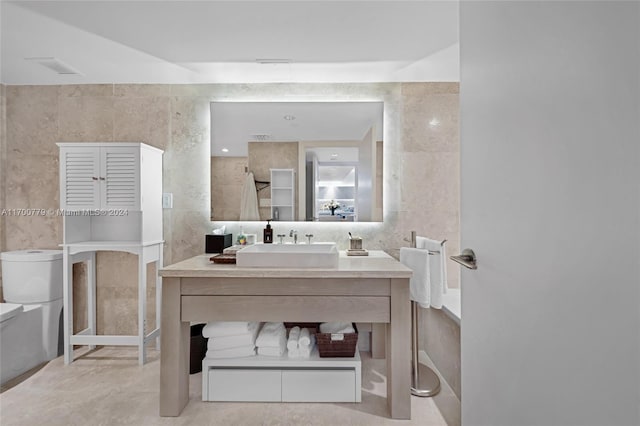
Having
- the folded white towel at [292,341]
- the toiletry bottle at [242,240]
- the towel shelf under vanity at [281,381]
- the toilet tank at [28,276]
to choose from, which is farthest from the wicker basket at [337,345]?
the toilet tank at [28,276]

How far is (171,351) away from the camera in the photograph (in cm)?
177

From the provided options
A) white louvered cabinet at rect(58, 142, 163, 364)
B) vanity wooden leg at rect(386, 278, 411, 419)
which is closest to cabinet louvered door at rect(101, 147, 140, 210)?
white louvered cabinet at rect(58, 142, 163, 364)

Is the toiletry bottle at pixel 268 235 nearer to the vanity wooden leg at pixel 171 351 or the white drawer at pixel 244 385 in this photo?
the vanity wooden leg at pixel 171 351

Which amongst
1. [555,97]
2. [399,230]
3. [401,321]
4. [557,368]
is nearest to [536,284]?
[557,368]

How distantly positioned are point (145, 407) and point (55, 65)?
7.69 feet

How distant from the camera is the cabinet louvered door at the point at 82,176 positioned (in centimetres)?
231

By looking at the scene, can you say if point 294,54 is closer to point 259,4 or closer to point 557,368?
point 259,4

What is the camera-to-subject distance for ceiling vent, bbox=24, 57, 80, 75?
86.2 inches

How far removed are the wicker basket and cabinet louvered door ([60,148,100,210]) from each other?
1845 mm

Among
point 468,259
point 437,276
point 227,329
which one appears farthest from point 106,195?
point 468,259

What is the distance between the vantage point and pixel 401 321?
1.74 m

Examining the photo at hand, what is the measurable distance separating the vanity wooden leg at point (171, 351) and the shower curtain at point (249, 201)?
0.92 metres

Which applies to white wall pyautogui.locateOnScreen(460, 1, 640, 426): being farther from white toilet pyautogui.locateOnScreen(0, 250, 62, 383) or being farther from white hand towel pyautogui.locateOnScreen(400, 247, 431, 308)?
white toilet pyautogui.locateOnScreen(0, 250, 62, 383)

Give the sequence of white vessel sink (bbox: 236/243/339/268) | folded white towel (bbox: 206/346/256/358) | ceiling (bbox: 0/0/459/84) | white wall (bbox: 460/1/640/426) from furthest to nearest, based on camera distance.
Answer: folded white towel (bbox: 206/346/256/358) < white vessel sink (bbox: 236/243/339/268) < ceiling (bbox: 0/0/459/84) < white wall (bbox: 460/1/640/426)
